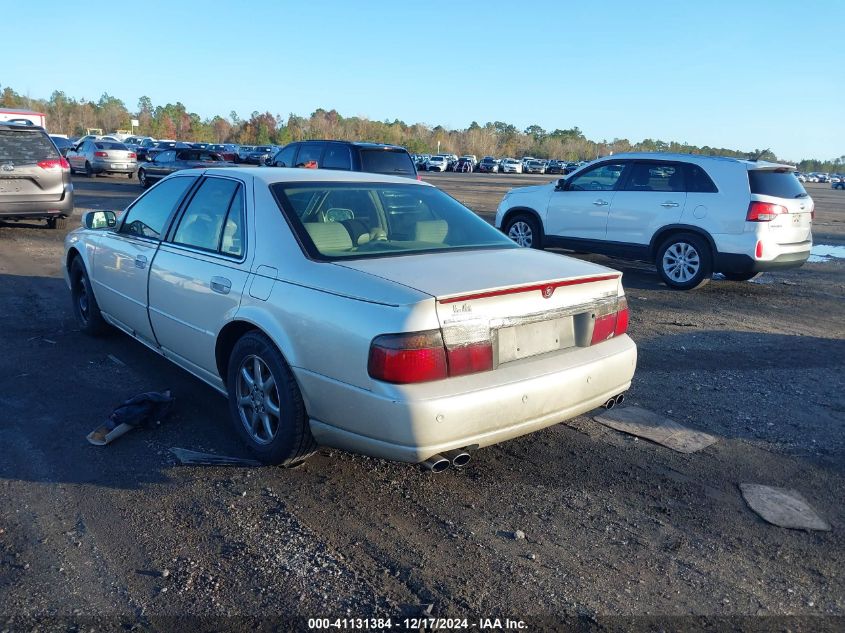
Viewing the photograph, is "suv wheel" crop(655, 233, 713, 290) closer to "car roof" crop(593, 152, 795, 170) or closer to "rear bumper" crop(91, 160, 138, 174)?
"car roof" crop(593, 152, 795, 170)

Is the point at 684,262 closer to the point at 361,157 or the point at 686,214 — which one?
the point at 686,214

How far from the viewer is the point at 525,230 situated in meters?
11.8

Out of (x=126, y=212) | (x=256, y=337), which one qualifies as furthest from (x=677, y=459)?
(x=126, y=212)

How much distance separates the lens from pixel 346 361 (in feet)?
10.9

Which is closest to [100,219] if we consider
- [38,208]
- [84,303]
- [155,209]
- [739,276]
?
[84,303]

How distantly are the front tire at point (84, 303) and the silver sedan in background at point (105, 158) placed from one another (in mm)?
24829

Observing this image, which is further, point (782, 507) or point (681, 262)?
point (681, 262)

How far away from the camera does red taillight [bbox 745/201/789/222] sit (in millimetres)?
9102

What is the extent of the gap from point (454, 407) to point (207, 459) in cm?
165

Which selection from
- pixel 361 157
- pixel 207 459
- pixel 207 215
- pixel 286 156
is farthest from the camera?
pixel 286 156

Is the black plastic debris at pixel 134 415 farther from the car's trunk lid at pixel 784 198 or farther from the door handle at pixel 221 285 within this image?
the car's trunk lid at pixel 784 198

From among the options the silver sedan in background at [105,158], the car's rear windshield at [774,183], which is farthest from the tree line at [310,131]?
the car's rear windshield at [774,183]

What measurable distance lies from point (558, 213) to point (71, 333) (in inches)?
289

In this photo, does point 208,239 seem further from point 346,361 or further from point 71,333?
point 71,333
